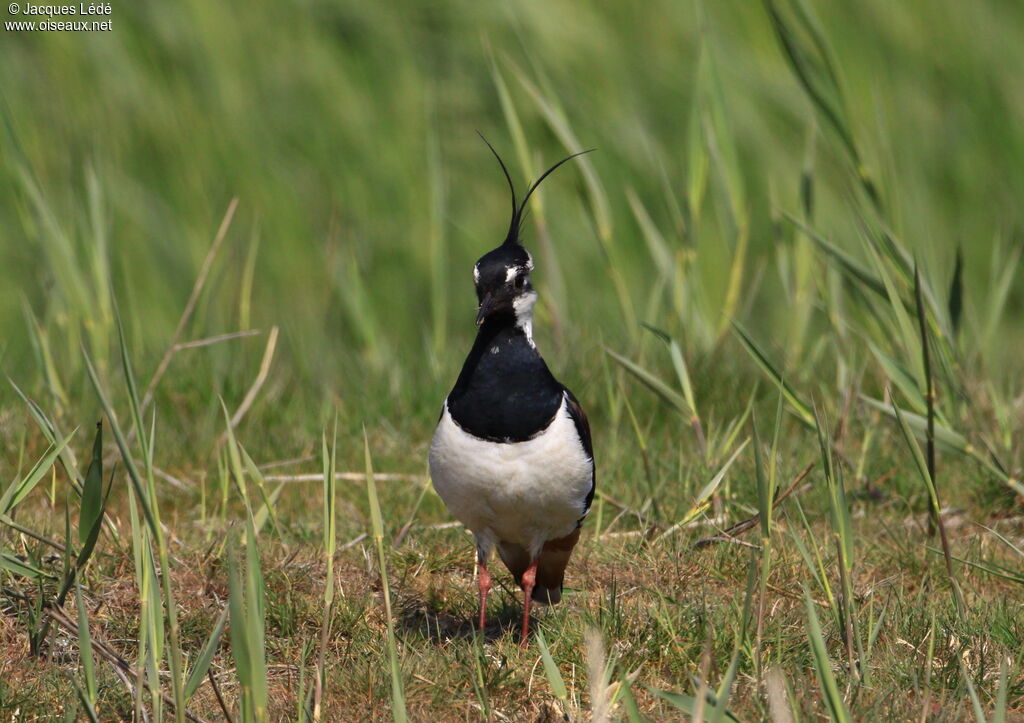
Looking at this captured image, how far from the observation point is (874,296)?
4.98 meters

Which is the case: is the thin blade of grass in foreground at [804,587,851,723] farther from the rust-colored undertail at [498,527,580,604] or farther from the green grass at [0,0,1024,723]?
the rust-colored undertail at [498,527,580,604]

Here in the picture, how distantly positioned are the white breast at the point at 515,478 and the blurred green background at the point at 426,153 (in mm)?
1852

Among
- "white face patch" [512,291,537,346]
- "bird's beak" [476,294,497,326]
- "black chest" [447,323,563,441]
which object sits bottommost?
"black chest" [447,323,563,441]

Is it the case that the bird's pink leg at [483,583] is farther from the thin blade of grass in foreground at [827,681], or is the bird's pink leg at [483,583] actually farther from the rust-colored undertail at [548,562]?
the thin blade of grass in foreground at [827,681]

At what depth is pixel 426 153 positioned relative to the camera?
641cm

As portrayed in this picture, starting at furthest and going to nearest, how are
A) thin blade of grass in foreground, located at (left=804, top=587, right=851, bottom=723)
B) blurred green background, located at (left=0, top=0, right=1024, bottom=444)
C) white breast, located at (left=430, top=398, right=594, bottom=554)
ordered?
1. blurred green background, located at (left=0, top=0, right=1024, bottom=444)
2. white breast, located at (left=430, top=398, right=594, bottom=554)
3. thin blade of grass in foreground, located at (left=804, top=587, right=851, bottom=723)

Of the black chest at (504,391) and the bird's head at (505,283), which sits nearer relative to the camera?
the black chest at (504,391)

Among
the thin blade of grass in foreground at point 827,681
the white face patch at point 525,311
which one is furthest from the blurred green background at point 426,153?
the thin blade of grass in foreground at point 827,681

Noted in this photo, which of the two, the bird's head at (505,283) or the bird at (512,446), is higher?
the bird's head at (505,283)

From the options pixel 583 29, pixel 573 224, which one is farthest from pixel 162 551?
pixel 583 29

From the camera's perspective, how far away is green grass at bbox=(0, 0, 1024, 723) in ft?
10.3

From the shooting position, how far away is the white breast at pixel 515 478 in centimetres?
349

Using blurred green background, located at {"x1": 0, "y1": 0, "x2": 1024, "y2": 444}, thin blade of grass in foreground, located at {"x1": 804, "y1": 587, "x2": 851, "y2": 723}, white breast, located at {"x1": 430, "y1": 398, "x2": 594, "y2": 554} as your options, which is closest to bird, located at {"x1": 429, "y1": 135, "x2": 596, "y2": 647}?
white breast, located at {"x1": 430, "y1": 398, "x2": 594, "y2": 554}

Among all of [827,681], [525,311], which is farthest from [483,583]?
[827,681]
